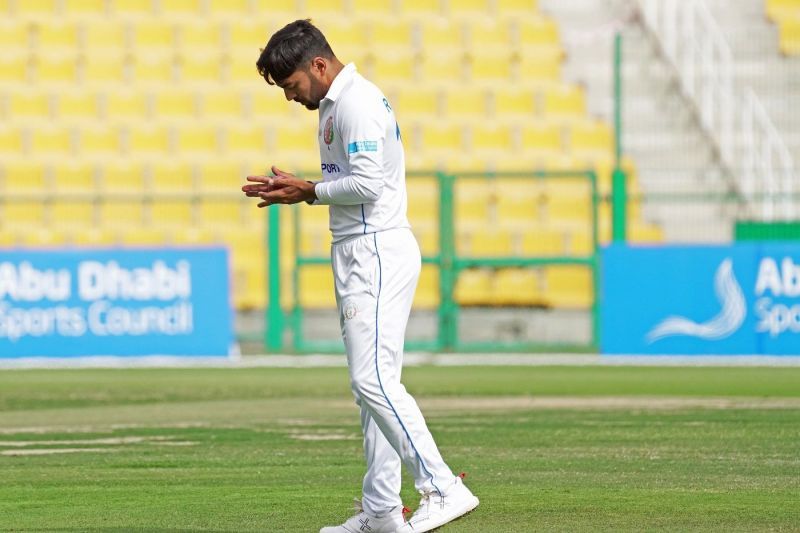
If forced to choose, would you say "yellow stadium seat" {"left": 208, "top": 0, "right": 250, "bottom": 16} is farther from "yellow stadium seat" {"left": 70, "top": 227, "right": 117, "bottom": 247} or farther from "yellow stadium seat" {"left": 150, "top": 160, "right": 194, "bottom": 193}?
"yellow stadium seat" {"left": 70, "top": 227, "right": 117, "bottom": 247}

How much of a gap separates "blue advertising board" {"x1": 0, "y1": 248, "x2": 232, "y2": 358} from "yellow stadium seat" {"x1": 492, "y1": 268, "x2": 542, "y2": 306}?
144 inches

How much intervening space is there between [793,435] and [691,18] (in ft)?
45.3

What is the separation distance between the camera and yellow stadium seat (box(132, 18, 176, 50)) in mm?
24141

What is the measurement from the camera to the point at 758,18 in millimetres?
24125

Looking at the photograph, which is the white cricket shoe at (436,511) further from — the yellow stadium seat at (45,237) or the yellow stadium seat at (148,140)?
the yellow stadium seat at (148,140)

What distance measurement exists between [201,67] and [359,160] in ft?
58.8

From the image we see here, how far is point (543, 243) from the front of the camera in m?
21.1

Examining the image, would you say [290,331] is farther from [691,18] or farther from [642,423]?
[642,423]

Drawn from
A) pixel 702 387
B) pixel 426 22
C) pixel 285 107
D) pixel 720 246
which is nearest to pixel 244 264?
pixel 285 107

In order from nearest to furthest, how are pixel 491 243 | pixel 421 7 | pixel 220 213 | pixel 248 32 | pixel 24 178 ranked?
pixel 491 243
pixel 220 213
pixel 24 178
pixel 248 32
pixel 421 7

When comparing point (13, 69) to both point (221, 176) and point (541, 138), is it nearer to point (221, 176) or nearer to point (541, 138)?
point (221, 176)

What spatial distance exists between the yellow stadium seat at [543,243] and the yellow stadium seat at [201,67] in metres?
5.53

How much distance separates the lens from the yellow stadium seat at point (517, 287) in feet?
65.9

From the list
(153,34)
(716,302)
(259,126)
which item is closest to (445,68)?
(259,126)
